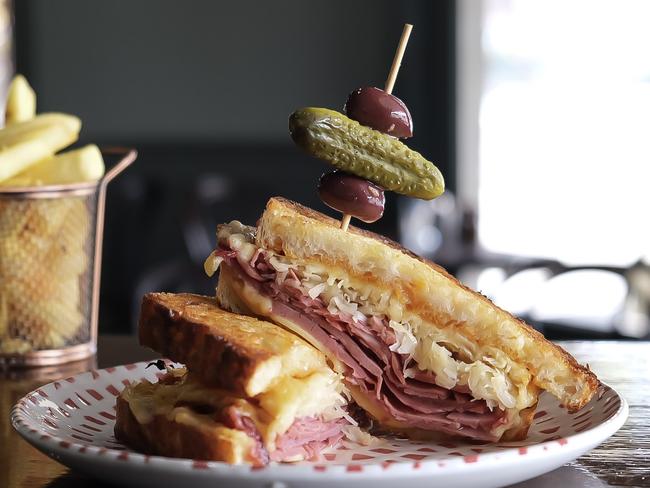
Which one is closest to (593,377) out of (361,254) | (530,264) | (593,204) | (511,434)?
(511,434)

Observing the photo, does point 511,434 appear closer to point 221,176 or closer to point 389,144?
point 389,144

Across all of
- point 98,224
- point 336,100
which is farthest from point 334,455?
point 336,100

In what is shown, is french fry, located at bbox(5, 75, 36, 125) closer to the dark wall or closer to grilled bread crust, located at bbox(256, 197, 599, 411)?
grilled bread crust, located at bbox(256, 197, 599, 411)

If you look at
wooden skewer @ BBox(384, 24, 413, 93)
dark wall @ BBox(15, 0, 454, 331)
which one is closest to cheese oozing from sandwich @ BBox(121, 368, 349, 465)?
wooden skewer @ BBox(384, 24, 413, 93)

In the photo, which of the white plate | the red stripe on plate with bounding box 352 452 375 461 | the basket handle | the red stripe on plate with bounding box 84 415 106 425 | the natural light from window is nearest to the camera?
the white plate

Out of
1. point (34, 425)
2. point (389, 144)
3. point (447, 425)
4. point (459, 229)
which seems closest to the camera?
point (34, 425)

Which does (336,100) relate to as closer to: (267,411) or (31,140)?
(31,140)

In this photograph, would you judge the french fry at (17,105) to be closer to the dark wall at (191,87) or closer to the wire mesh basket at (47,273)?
the wire mesh basket at (47,273)
